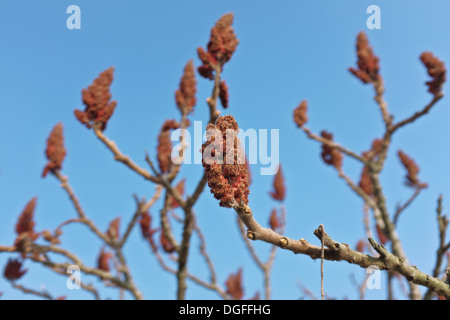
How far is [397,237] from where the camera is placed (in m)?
5.88

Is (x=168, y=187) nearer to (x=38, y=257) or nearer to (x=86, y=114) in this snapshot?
(x=86, y=114)

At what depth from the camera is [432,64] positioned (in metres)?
6.20

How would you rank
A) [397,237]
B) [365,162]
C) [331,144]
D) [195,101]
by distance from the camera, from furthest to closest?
1. [331,144]
2. [365,162]
3. [397,237]
4. [195,101]

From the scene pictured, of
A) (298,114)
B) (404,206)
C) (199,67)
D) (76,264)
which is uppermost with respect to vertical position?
(298,114)

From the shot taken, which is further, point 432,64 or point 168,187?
point 432,64

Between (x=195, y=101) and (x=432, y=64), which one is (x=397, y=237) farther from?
(x=195, y=101)
